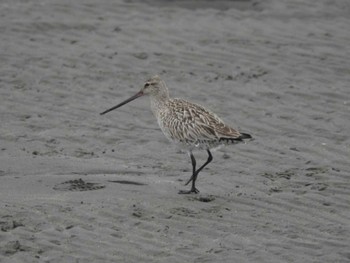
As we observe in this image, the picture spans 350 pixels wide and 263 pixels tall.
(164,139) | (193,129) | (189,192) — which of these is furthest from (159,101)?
(189,192)

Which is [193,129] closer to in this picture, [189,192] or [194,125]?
[194,125]

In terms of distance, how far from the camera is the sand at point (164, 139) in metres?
7.71

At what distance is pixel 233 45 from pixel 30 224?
6414 mm

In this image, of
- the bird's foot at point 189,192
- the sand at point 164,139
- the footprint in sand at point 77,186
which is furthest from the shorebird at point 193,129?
the footprint in sand at point 77,186

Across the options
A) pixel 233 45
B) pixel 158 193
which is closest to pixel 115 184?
pixel 158 193

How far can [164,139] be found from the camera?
10.6m

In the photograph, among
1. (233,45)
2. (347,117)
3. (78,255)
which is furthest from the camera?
(233,45)

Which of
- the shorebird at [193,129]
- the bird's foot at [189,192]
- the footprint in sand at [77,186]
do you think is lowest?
the footprint in sand at [77,186]

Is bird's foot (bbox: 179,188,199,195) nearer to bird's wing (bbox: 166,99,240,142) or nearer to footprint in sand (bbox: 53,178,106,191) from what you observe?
bird's wing (bbox: 166,99,240,142)

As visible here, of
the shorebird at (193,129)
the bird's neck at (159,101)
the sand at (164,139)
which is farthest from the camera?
the bird's neck at (159,101)

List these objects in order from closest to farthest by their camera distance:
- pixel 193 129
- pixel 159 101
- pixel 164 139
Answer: pixel 193 129
pixel 159 101
pixel 164 139

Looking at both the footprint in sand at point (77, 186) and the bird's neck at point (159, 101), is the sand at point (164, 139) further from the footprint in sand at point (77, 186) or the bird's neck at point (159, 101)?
the bird's neck at point (159, 101)

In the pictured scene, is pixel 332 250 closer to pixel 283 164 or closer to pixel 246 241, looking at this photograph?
pixel 246 241

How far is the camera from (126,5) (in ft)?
49.3
